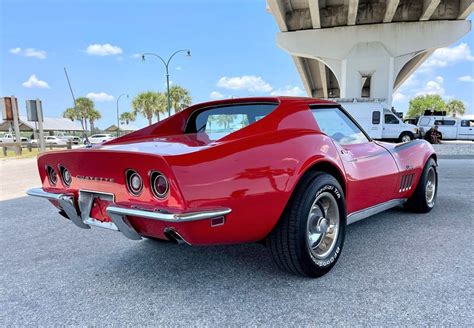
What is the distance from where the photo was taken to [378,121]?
18.1 meters

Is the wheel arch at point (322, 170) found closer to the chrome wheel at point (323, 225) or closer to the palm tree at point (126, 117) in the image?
the chrome wheel at point (323, 225)

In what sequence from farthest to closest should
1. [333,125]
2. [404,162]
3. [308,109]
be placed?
[404,162] → [333,125] → [308,109]

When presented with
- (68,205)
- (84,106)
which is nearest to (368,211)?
(68,205)

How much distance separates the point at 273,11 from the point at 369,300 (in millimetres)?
17882

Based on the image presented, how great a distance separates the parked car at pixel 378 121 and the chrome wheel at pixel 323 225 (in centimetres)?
1620

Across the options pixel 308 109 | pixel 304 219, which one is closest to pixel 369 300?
pixel 304 219

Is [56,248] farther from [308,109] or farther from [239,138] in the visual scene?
[308,109]

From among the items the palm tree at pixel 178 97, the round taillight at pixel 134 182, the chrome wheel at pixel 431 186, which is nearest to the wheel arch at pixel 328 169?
the round taillight at pixel 134 182

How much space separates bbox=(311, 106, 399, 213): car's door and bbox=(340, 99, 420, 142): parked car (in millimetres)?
15261

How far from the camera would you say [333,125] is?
10.2 feet

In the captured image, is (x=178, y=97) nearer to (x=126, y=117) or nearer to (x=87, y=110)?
(x=87, y=110)

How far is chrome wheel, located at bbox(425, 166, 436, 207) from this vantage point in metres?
4.27

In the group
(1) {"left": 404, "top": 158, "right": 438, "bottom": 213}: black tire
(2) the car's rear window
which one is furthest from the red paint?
(1) {"left": 404, "top": 158, "right": 438, "bottom": 213}: black tire

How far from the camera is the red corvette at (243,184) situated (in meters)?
1.98
